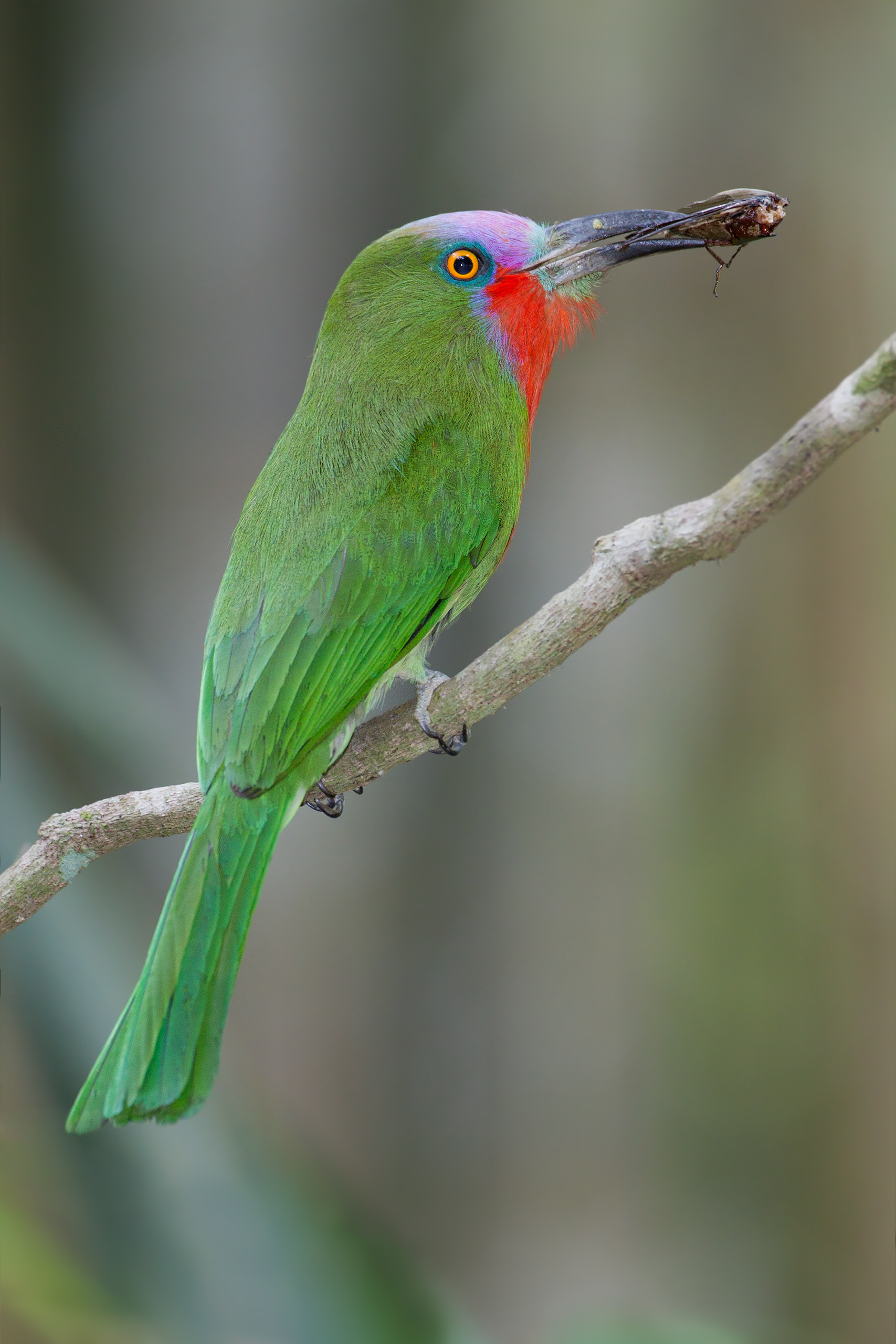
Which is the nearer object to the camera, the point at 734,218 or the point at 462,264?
the point at 734,218

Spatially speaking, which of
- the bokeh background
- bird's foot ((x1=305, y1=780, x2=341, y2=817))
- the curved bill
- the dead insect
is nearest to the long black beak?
the curved bill

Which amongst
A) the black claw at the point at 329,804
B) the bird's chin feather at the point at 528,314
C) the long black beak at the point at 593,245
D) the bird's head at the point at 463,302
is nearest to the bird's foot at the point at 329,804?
the black claw at the point at 329,804

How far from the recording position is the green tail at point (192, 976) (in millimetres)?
1007

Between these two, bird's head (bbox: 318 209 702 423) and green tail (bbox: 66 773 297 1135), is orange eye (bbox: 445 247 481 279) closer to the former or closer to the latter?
bird's head (bbox: 318 209 702 423)

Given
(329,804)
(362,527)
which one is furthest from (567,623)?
(329,804)

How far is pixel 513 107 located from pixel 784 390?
34.2 inches

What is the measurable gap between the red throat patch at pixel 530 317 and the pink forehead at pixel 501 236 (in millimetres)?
19

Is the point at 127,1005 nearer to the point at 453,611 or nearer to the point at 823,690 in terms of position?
the point at 453,611

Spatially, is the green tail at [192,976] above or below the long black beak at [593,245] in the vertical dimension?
below

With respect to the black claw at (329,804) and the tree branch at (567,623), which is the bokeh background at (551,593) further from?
the tree branch at (567,623)

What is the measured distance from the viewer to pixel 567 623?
1.08m

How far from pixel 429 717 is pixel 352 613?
161mm

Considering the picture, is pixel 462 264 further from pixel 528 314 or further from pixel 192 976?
pixel 192 976

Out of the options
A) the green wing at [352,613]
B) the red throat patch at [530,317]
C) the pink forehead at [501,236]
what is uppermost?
the pink forehead at [501,236]
